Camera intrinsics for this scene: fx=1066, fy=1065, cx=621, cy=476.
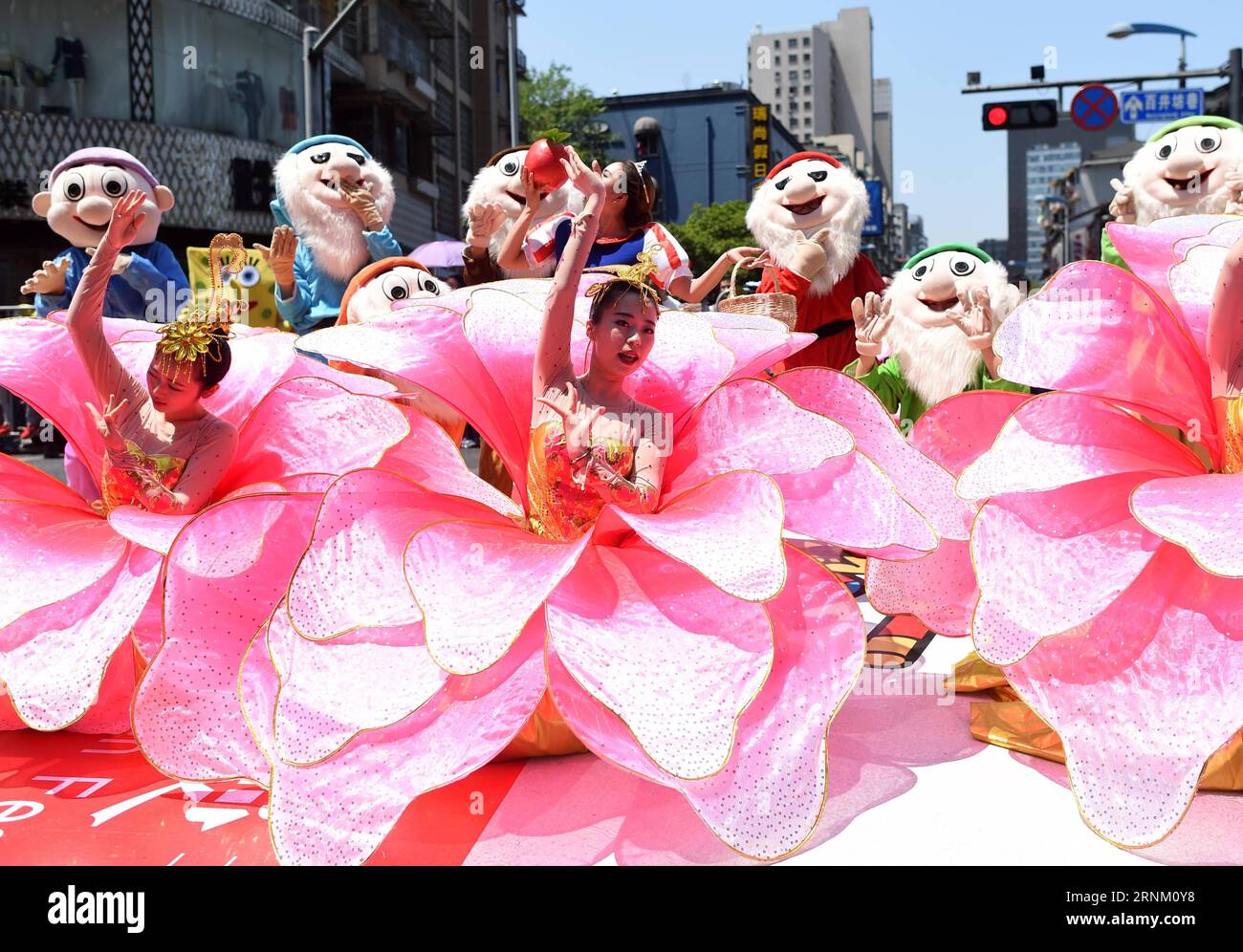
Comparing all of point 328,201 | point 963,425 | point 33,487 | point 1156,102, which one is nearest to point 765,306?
point 963,425

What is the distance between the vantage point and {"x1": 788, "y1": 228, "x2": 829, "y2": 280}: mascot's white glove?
4.37 metres

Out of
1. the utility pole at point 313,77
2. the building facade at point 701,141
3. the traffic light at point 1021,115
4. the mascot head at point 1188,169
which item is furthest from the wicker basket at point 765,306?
the building facade at point 701,141

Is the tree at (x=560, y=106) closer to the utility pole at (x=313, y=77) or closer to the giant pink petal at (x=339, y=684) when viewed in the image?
the utility pole at (x=313, y=77)

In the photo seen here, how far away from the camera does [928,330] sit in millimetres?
3803

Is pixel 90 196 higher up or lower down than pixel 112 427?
higher up

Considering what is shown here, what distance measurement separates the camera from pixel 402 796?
1.86 meters

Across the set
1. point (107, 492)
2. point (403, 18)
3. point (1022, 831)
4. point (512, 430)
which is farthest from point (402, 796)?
point (403, 18)

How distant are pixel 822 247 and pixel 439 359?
2466 millimetres

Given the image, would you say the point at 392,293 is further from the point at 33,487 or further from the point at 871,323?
the point at 871,323

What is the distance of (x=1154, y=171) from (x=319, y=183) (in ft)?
11.0

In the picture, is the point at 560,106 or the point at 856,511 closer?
the point at 856,511

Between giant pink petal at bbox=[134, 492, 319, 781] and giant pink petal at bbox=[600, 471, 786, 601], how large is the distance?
2.34 feet

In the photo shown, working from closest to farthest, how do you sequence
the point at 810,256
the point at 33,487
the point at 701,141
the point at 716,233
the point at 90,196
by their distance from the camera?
the point at 33,487 < the point at 810,256 < the point at 90,196 < the point at 716,233 < the point at 701,141

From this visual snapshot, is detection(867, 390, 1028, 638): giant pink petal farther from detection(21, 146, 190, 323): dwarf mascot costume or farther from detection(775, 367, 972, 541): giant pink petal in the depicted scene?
detection(21, 146, 190, 323): dwarf mascot costume
